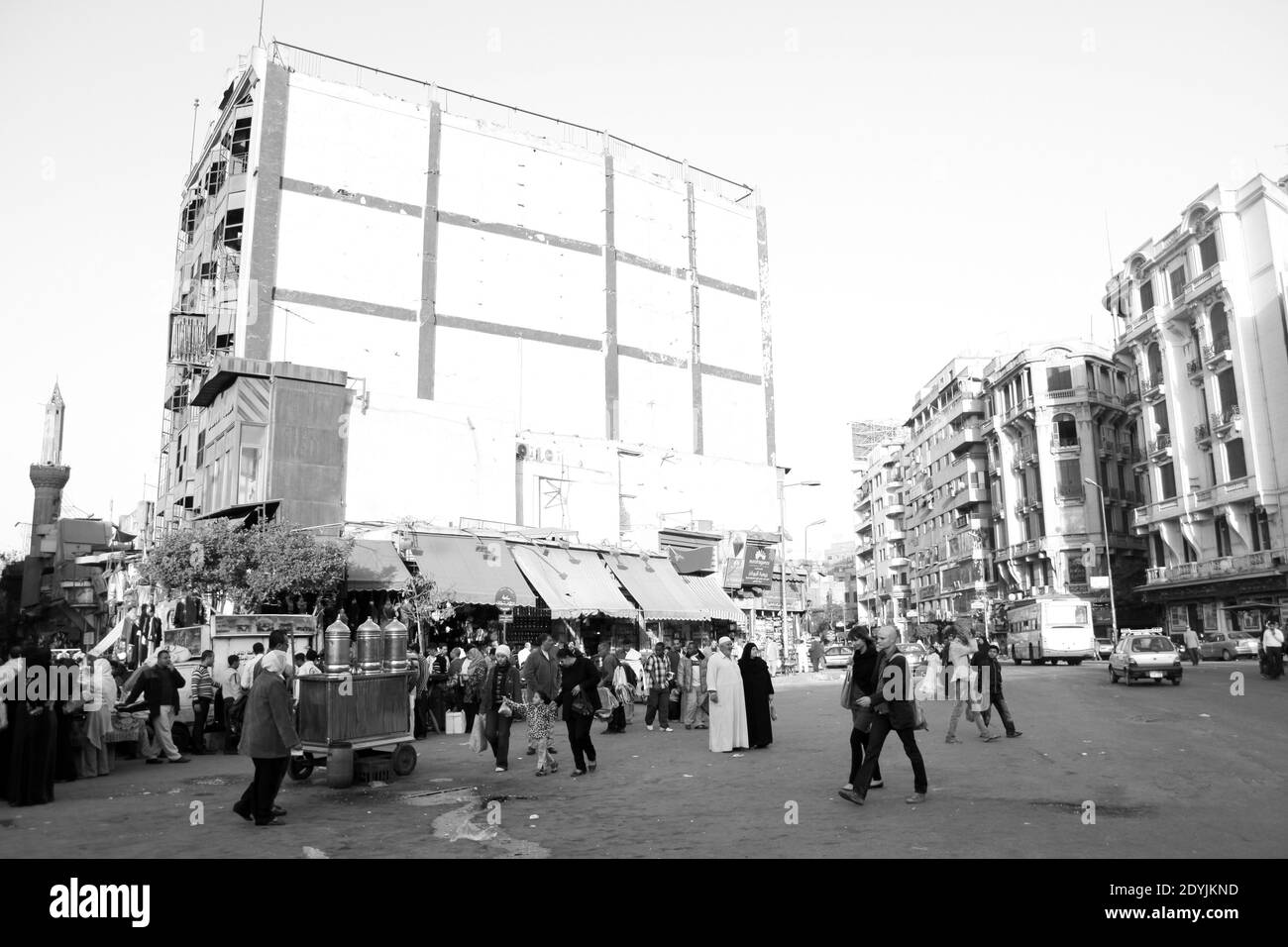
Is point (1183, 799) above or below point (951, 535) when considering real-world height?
below

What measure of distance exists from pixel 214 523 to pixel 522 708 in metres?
17.1

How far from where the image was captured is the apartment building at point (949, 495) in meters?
74.2

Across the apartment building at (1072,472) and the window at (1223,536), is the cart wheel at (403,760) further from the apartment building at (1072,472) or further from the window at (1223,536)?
the apartment building at (1072,472)

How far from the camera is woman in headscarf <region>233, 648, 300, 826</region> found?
896 cm

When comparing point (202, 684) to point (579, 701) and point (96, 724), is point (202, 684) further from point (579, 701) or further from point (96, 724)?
point (579, 701)

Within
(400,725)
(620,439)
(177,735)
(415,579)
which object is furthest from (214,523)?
(620,439)

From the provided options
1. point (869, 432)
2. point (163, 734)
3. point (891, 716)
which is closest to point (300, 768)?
point (163, 734)

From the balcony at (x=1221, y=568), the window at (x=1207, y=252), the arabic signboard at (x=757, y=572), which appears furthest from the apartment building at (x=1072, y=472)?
the arabic signboard at (x=757, y=572)

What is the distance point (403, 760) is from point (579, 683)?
2587 mm

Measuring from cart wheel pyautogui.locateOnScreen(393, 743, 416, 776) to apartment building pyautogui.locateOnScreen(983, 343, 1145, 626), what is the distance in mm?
56607

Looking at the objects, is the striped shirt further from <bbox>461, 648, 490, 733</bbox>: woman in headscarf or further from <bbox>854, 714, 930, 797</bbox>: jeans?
<bbox>854, 714, 930, 797</bbox>: jeans

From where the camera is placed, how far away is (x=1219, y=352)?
151ft

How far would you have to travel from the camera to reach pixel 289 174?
3934cm
